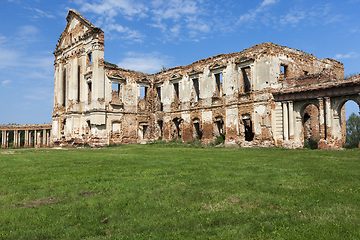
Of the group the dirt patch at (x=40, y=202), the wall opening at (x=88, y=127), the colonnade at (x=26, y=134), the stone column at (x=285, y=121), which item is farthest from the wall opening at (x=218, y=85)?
the colonnade at (x=26, y=134)

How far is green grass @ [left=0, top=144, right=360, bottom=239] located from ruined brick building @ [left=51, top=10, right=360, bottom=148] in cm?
1008

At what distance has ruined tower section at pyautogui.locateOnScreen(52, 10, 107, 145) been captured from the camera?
26.7 m

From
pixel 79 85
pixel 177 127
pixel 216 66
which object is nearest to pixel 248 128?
pixel 216 66

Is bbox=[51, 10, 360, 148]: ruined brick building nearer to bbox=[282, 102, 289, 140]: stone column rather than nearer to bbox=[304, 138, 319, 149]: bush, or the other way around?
bbox=[282, 102, 289, 140]: stone column

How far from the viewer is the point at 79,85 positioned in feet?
96.2

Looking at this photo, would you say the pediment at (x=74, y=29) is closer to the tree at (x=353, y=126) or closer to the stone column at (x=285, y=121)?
the stone column at (x=285, y=121)

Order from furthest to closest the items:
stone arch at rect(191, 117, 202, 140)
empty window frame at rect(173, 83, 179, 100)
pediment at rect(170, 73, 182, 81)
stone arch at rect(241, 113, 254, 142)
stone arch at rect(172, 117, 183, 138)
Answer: empty window frame at rect(173, 83, 179, 100) < stone arch at rect(172, 117, 183, 138) < pediment at rect(170, 73, 182, 81) < stone arch at rect(191, 117, 202, 140) < stone arch at rect(241, 113, 254, 142)

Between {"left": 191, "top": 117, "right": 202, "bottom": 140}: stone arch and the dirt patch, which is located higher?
{"left": 191, "top": 117, "right": 202, "bottom": 140}: stone arch

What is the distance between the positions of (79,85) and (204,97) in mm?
13598

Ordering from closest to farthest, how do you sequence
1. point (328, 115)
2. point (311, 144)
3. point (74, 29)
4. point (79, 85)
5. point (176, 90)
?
point (328, 115) < point (311, 144) < point (176, 90) < point (79, 85) < point (74, 29)

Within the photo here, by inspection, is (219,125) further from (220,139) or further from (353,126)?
(353,126)

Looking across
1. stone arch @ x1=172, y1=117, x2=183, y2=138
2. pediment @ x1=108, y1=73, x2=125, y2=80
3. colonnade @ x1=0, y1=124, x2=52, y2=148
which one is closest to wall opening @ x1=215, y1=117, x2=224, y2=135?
stone arch @ x1=172, y1=117, x2=183, y2=138

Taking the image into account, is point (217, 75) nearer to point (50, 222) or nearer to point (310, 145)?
point (310, 145)

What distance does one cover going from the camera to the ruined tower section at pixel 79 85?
87.5 ft
